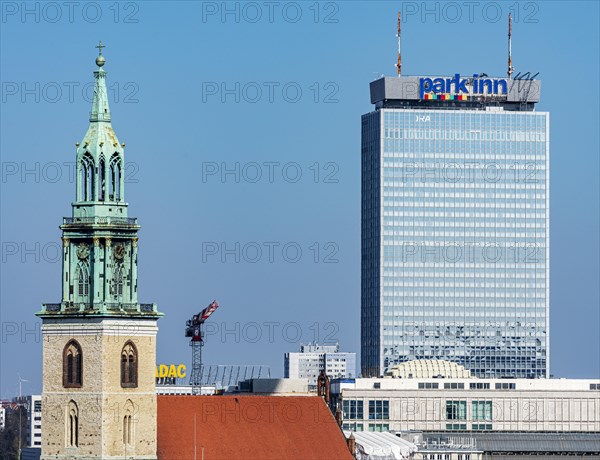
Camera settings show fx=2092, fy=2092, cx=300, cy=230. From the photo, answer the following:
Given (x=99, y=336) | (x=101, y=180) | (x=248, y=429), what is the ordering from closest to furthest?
1. (x=99, y=336)
2. (x=101, y=180)
3. (x=248, y=429)

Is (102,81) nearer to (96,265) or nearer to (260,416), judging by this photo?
(96,265)

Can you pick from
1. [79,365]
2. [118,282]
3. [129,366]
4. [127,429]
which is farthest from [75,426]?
[118,282]

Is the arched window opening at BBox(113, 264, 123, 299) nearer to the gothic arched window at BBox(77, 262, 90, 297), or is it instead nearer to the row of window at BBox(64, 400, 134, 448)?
the gothic arched window at BBox(77, 262, 90, 297)

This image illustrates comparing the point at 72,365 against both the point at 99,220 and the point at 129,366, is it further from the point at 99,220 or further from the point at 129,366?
the point at 99,220

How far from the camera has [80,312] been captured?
481 ft

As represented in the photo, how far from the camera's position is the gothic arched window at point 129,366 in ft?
484

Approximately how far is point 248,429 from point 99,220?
24.2 metres

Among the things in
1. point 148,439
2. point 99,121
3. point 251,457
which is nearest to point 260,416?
point 251,457

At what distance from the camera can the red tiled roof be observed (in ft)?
517

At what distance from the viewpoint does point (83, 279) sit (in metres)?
148

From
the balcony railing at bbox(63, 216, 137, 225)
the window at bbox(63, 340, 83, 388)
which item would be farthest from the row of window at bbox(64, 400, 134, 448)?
the balcony railing at bbox(63, 216, 137, 225)

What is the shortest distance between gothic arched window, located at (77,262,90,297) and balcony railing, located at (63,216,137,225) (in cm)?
297

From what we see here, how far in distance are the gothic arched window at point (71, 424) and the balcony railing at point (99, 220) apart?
12.6m

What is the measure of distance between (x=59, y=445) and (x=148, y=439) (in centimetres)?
638
